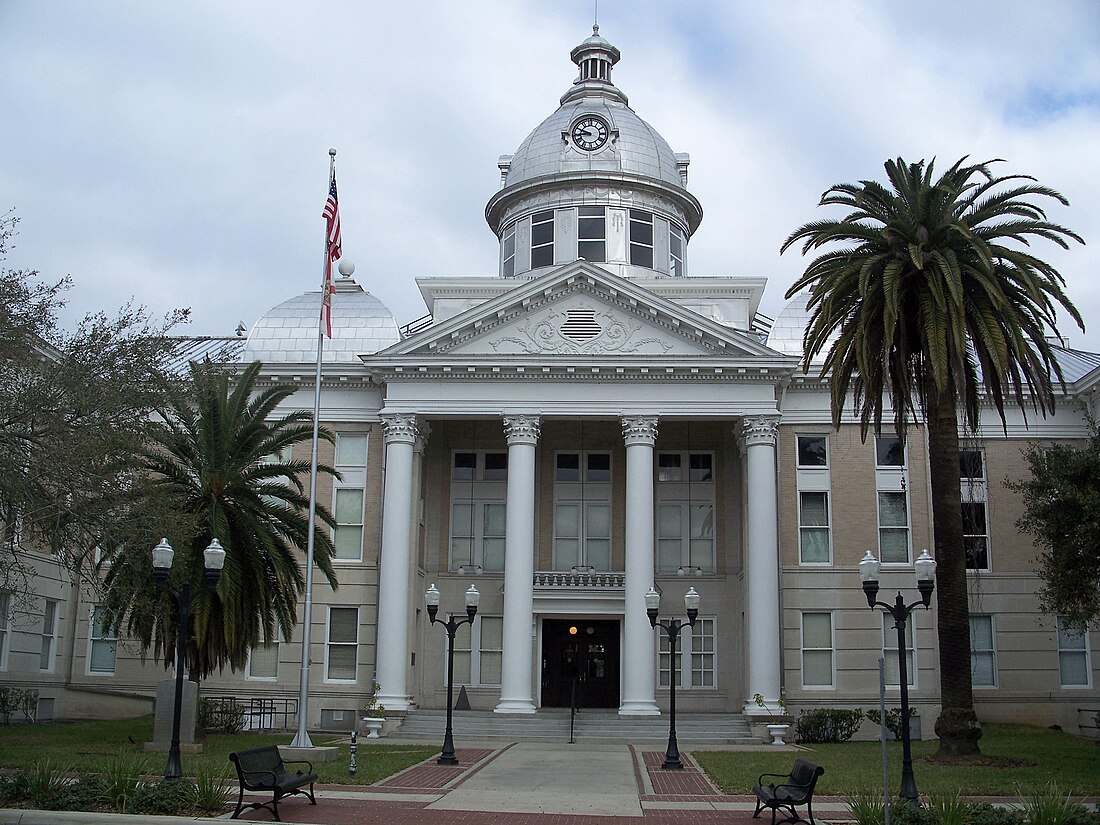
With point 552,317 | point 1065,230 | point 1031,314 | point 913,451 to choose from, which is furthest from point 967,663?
point 552,317

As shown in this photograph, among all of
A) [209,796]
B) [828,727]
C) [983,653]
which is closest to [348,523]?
[828,727]

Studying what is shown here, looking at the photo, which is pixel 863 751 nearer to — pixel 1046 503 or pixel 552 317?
pixel 1046 503

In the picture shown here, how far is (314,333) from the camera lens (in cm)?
4284

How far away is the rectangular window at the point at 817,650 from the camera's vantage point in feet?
129

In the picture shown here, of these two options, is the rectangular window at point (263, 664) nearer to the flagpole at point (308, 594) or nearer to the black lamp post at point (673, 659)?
the flagpole at point (308, 594)

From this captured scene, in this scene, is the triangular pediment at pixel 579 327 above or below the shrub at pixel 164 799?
above

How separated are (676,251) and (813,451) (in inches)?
461

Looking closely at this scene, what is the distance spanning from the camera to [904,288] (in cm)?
2861

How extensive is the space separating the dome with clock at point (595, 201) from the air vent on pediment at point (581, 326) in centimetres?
728

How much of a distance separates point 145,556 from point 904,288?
1894cm

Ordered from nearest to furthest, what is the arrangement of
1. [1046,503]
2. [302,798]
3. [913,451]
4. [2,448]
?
[302,798], [2,448], [1046,503], [913,451]

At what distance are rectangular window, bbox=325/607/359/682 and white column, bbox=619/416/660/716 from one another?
9305 mm

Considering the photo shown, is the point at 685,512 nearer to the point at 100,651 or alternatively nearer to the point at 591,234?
the point at 591,234

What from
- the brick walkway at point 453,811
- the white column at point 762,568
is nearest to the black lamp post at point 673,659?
the brick walkway at point 453,811
